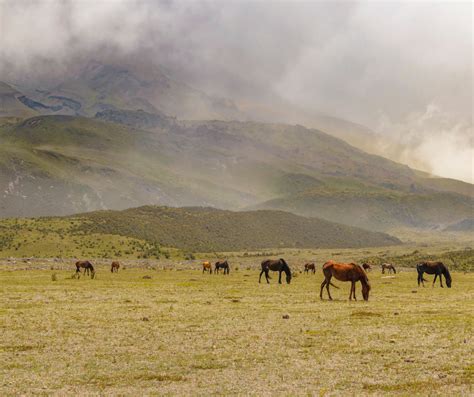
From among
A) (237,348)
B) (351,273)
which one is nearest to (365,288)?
(351,273)

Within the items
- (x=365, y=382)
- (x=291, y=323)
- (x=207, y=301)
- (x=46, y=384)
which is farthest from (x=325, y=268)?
(x=46, y=384)

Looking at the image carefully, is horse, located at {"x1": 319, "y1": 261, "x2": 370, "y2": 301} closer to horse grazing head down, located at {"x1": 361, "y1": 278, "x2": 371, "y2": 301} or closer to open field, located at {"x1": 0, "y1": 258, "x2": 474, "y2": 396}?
horse grazing head down, located at {"x1": 361, "y1": 278, "x2": 371, "y2": 301}

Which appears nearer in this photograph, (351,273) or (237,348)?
(237,348)

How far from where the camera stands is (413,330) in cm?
2444

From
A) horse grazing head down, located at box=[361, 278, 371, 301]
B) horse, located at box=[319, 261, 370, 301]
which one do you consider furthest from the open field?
horse, located at box=[319, 261, 370, 301]

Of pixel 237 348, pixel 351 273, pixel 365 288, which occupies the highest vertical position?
pixel 351 273

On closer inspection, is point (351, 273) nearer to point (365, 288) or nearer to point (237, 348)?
point (365, 288)

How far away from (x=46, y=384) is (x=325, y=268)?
80.1 ft

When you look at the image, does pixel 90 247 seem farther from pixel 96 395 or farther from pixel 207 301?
pixel 96 395

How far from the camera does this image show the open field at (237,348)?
51.8ft

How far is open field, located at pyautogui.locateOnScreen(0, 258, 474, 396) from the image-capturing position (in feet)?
51.8

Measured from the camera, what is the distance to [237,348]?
2089 cm

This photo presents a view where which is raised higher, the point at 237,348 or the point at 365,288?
the point at 365,288

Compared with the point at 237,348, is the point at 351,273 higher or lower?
higher
